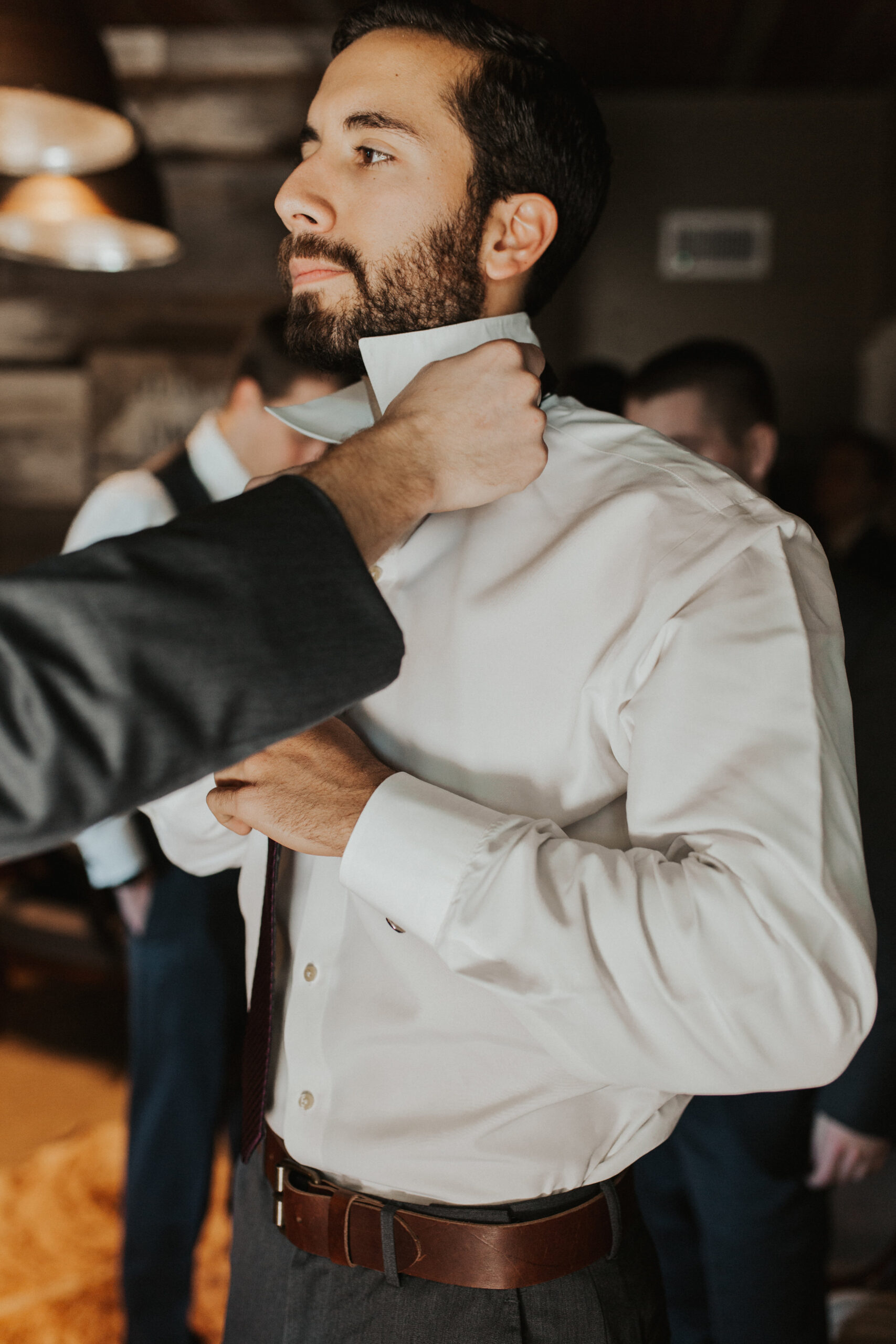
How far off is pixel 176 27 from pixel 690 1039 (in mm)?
3774

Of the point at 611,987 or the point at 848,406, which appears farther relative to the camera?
the point at 848,406

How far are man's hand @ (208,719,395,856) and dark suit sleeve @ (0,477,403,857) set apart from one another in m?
0.19

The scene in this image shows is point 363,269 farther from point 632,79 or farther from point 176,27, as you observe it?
point 632,79

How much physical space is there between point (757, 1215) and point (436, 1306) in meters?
1.05

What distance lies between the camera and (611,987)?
659mm

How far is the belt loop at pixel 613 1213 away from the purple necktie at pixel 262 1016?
336 millimetres

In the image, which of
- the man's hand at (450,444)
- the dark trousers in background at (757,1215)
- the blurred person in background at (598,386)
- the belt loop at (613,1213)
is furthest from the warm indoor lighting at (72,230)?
the dark trousers in background at (757,1215)

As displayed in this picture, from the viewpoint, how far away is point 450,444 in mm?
725

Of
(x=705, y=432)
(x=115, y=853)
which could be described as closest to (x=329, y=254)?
(x=705, y=432)

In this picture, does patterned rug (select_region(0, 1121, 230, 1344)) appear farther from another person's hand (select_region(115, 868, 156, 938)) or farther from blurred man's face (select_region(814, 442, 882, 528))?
blurred man's face (select_region(814, 442, 882, 528))

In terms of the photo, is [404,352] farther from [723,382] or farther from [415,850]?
[723,382]

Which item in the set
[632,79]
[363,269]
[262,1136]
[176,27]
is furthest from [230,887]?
[632,79]

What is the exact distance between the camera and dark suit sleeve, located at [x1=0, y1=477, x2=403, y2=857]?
509mm

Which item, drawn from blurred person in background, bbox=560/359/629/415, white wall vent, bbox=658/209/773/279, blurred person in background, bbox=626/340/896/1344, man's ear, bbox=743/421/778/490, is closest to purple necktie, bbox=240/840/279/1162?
blurred person in background, bbox=626/340/896/1344
